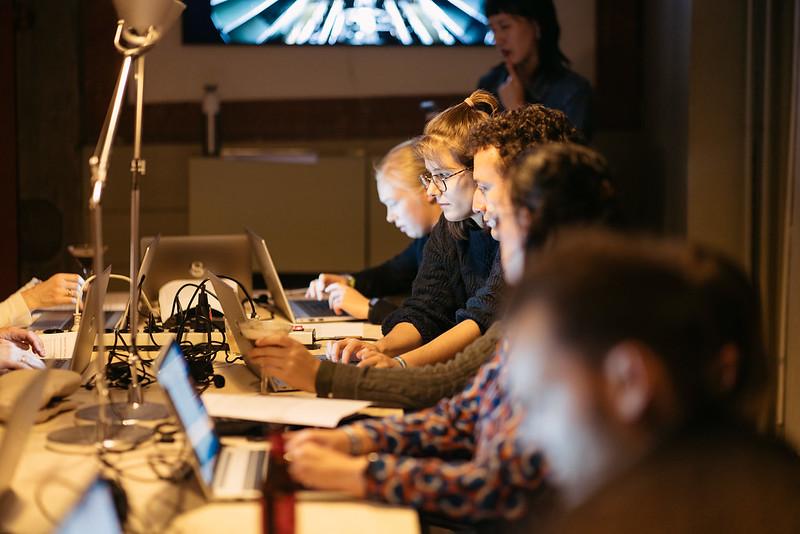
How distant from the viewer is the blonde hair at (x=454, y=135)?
8.27 ft

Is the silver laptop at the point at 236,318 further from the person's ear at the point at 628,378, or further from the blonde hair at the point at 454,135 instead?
the person's ear at the point at 628,378

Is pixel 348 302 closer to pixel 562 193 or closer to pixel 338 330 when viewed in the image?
pixel 338 330

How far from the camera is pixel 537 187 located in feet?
4.34

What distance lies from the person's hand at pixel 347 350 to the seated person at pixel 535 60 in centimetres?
225

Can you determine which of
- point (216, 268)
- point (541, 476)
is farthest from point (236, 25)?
point (541, 476)

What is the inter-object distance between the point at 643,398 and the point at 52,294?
2316 millimetres

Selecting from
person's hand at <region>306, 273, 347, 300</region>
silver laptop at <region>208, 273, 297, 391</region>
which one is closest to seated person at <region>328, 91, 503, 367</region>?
silver laptop at <region>208, 273, 297, 391</region>

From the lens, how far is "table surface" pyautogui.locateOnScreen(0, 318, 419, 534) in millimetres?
1263

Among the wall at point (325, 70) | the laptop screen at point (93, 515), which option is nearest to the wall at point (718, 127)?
the wall at point (325, 70)

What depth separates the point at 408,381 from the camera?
6.02 ft

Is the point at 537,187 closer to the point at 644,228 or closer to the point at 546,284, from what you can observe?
the point at 644,228

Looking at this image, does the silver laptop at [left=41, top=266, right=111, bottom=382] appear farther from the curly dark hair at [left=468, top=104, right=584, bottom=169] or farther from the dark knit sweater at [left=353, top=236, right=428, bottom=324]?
the dark knit sweater at [left=353, top=236, right=428, bottom=324]

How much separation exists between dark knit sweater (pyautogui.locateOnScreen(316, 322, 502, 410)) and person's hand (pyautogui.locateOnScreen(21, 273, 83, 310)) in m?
1.32

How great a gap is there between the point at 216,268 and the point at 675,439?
2.54 metres
